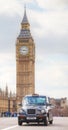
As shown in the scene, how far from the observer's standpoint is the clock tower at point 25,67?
470 ft

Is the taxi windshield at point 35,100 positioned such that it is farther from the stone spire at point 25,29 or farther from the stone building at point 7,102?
the stone spire at point 25,29

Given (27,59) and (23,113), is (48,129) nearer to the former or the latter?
(23,113)

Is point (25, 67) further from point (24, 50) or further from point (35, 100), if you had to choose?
point (35, 100)

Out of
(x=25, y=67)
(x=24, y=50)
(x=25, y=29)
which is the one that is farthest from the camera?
(x=25, y=29)

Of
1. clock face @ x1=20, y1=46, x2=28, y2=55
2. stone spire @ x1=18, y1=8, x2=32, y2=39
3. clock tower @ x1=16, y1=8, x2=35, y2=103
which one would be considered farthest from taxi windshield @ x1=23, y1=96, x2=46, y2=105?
stone spire @ x1=18, y1=8, x2=32, y2=39

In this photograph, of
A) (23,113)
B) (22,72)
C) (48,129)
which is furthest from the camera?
(22,72)

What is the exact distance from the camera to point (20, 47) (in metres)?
146

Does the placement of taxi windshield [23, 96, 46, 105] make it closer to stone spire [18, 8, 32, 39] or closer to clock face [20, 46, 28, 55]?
clock face [20, 46, 28, 55]

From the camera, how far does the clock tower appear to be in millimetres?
143250

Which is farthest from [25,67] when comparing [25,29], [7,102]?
[25,29]

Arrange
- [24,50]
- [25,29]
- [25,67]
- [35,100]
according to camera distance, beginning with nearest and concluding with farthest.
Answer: [35,100] < [25,67] < [24,50] < [25,29]

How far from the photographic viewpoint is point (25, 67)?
144m

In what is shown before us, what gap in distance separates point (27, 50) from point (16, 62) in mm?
3888

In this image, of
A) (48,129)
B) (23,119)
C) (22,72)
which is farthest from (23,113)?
(22,72)
